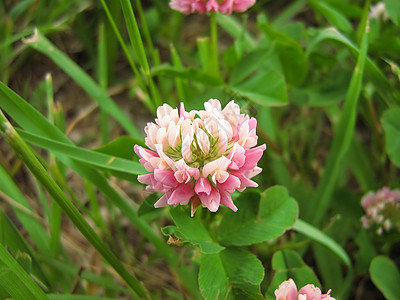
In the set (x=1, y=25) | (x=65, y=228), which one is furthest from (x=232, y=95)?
(x=1, y=25)

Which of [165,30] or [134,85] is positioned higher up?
[165,30]

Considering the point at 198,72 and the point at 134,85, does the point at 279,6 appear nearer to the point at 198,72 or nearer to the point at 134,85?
the point at 134,85

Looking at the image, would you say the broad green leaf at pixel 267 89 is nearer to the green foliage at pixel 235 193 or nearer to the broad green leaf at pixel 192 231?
the green foliage at pixel 235 193

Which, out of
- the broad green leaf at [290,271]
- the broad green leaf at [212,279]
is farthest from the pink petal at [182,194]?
the broad green leaf at [290,271]

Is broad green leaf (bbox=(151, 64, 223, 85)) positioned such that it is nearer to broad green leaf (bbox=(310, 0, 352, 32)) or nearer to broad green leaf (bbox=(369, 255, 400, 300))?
broad green leaf (bbox=(310, 0, 352, 32))

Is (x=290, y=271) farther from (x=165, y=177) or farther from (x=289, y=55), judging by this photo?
(x=289, y=55)

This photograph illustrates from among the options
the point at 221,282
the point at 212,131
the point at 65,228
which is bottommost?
the point at 65,228
